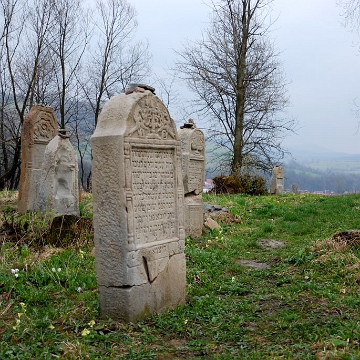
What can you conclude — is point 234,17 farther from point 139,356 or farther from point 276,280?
point 139,356

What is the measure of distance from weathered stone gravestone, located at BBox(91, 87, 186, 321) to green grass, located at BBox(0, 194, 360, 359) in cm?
23

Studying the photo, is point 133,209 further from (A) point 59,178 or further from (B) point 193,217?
(A) point 59,178

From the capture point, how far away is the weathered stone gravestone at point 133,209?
4.30m

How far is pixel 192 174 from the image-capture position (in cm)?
973

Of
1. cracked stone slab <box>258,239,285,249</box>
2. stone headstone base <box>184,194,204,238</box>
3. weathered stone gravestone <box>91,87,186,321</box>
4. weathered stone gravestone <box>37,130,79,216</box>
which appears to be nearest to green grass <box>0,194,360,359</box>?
weathered stone gravestone <box>91,87,186,321</box>

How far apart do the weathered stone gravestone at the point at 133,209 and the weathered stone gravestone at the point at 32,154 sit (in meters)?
7.00

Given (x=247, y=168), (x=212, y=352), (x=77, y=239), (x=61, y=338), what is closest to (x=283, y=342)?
(x=212, y=352)

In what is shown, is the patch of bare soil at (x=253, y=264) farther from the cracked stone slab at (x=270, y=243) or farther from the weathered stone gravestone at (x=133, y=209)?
the weathered stone gravestone at (x=133, y=209)

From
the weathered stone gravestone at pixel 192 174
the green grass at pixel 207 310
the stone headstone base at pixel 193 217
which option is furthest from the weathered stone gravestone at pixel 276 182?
the green grass at pixel 207 310

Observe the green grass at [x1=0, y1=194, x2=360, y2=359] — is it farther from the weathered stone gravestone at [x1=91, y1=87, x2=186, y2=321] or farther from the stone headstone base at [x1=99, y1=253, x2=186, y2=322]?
the weathered stone gravestone at [x1=91, y1=87, x2=186, y2=321]

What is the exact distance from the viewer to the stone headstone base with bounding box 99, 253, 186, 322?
432 centimetres

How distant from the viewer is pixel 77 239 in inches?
284

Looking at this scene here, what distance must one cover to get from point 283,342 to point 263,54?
20211 mm

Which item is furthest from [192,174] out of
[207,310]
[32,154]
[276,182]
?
[276,182]
